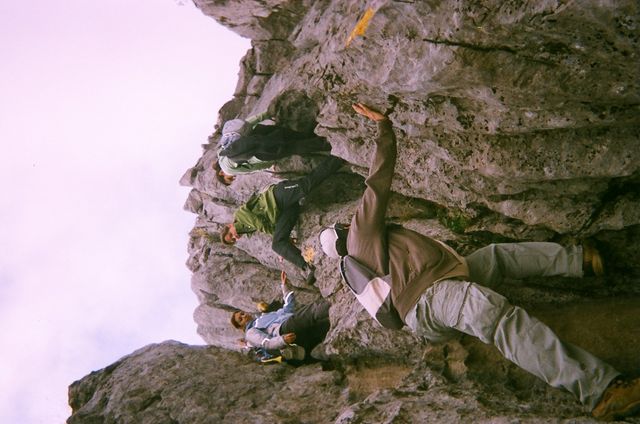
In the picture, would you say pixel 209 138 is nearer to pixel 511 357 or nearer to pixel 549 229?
pixel 549 229

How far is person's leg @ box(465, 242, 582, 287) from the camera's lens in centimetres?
775

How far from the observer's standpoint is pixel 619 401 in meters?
5.63

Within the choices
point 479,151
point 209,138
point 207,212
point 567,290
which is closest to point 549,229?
point 567,290

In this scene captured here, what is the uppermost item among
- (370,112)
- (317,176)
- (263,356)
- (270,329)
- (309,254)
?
(370,112)

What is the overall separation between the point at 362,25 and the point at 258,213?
24.2ft

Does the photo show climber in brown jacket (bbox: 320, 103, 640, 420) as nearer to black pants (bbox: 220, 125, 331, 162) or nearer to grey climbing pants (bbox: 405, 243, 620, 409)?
grey climbing pants (bbox: 405, 243, 620, 409)

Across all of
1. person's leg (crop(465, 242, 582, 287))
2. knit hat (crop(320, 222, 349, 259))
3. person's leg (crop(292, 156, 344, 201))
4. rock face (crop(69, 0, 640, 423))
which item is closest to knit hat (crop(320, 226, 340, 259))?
knit hat (crop(320, 222, 349, 259))

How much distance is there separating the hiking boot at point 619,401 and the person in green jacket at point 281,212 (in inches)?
339

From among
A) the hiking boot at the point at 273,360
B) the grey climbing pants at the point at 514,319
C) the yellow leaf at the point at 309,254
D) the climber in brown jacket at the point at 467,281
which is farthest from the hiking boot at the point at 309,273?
the grey climbing pants at the point at 514,319

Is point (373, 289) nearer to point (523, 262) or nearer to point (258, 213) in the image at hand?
point (523, 262)

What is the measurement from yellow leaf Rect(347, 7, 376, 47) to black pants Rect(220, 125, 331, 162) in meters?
5.55

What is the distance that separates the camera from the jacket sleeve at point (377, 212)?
7.62m

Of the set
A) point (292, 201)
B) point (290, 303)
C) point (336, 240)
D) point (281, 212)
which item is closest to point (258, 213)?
point (281, 212)

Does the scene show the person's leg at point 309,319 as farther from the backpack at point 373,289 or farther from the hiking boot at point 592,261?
the hiking boot at point 592,261
